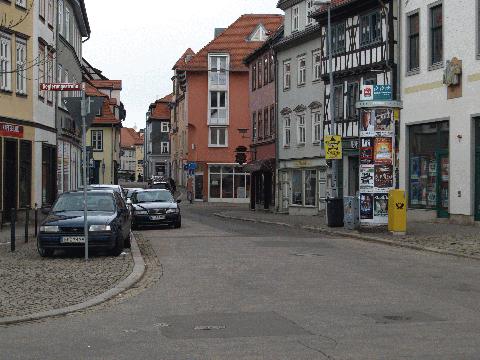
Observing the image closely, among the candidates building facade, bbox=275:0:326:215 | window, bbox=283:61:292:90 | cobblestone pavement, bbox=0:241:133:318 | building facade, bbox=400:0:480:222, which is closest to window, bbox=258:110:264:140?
building facade, bbox=275:0:326:215

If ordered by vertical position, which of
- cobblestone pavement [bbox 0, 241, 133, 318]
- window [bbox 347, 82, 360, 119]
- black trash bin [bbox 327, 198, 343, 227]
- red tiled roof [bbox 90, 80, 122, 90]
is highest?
red tiled roof [bbox 90, 80, 122, 90]

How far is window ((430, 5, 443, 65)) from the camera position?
96.6ft

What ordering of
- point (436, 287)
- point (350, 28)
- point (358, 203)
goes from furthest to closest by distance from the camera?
1. point (350, 28)
2. point (358, 203)
3. point (436, 287)

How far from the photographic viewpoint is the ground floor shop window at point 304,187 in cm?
4134

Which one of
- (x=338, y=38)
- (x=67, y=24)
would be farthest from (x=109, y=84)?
(x=338, y=38)

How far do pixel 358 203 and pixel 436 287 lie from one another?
1369 centimetres

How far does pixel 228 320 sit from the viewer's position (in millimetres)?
9391

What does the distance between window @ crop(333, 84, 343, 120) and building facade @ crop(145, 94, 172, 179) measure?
87.0 m

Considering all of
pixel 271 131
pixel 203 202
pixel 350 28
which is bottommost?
pixel 203 202

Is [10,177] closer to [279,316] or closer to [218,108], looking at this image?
[279,316]

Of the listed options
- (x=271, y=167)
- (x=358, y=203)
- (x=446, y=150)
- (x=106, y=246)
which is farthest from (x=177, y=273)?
(x=271, y=167)

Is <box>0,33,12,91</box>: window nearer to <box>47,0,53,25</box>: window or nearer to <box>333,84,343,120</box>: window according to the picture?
<box>47,0,53,25</box>: window

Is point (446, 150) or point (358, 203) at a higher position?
point (446, 150)

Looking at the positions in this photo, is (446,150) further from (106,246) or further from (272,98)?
(272,98)
